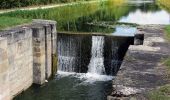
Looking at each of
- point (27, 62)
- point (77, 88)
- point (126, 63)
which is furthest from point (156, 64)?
point (27, 62)

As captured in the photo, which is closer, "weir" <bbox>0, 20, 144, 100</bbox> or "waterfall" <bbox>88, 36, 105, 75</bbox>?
"weir" <bbox>0, 20, 144, 100</bbox>

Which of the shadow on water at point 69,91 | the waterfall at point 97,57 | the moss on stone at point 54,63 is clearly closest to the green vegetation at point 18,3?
the waterfall at point 97,57

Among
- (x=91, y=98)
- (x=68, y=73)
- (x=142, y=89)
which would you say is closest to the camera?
(x=142, y=89)

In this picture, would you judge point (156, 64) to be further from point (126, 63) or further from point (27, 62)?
point (27, 62)

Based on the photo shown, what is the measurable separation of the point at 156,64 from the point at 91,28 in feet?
46.5

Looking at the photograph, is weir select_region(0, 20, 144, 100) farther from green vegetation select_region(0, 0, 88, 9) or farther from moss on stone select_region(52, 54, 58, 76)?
green vegetation select_region(0, 0, 88, 9)

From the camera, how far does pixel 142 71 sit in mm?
11828

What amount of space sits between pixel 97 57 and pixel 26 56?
15.1 ft

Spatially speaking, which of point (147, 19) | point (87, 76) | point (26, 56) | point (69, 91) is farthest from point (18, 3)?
point (69, 91)

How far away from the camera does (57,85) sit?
57.3 feet

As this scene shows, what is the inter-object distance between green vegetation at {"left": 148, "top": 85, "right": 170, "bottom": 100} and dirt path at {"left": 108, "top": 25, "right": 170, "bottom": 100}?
20 centimetres

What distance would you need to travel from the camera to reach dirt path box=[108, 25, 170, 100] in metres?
10.0

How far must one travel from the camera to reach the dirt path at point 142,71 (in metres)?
10.0

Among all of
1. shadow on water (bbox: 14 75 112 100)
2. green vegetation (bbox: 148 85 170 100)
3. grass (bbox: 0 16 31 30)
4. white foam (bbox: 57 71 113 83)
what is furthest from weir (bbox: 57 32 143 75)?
green vegetation (bbox: 148 85 170 100)
